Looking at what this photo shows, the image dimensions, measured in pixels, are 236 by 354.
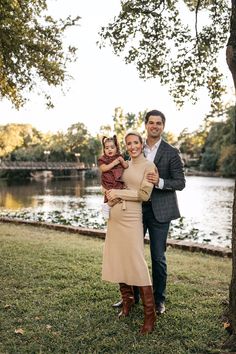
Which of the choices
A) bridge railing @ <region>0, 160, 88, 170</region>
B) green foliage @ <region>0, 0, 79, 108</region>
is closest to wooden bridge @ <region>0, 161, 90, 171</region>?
bridge railing @ <region>0, 160, 88, 170</region>

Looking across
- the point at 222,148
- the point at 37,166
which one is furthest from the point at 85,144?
the point at 222,148

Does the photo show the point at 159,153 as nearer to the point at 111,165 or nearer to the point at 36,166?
the point at 111,165

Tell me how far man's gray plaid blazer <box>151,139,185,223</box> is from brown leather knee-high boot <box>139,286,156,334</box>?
0.63 metres

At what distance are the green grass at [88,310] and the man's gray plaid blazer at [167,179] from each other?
37.8 inches

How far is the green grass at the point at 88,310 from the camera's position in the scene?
3.15 m

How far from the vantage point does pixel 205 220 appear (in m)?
15.3

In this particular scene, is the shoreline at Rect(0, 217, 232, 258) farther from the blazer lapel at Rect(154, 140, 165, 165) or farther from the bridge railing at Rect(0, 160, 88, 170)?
the bridge railing at Rect(0, 160, 88, 170)

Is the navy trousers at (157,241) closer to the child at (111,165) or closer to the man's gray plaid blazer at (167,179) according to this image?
the man's gray plaid blazer at (167,179)

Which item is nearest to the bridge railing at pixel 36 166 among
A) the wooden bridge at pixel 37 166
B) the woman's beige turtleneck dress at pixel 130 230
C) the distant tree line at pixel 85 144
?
the wooden bridge at pixel 37 166

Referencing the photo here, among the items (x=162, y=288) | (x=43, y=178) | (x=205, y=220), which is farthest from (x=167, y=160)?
(x=43, y=178)

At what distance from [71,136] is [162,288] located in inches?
2758

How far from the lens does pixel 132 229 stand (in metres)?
3.48

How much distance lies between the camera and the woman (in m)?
3.43

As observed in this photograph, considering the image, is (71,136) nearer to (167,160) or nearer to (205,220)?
Result: (205,220)
